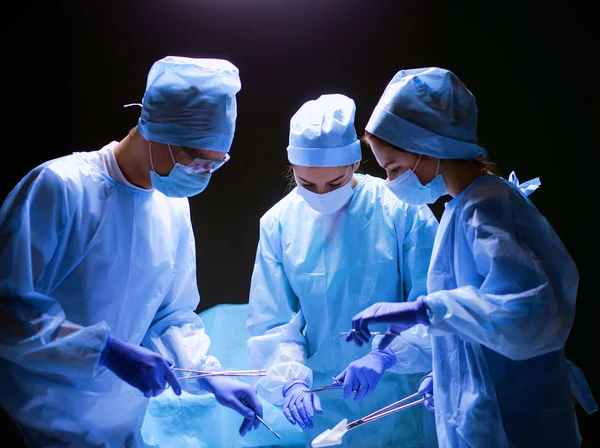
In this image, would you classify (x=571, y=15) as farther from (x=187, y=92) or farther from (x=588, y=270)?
(x=187, y=92)

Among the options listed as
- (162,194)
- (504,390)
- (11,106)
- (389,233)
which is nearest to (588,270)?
(389,233)

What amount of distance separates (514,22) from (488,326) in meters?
1.48

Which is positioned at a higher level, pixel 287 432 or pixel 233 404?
pixel 233 404

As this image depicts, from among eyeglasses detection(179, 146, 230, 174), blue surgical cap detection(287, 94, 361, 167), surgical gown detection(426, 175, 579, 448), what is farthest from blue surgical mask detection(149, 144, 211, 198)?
surgical gown detection(426, 175, 579, 448)

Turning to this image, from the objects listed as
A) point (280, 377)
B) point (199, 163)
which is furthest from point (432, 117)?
point (280, 377)

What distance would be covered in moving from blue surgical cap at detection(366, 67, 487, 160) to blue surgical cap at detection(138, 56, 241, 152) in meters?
0.48

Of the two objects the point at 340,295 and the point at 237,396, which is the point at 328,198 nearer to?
the point at 340,295

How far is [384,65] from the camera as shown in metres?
2.51

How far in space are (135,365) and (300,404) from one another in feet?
1.78

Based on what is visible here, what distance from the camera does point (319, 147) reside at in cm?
196

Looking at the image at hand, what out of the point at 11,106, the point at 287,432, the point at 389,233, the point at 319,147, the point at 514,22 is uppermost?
the point at 514,22

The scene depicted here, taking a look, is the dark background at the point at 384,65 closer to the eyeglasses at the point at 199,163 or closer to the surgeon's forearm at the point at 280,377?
the eyeglasses at the point at 199,163

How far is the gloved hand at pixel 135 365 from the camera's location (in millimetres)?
1486

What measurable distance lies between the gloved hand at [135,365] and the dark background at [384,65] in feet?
3.25
